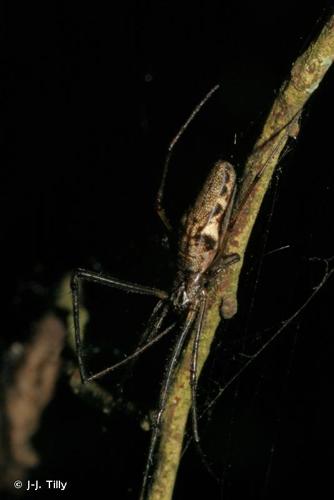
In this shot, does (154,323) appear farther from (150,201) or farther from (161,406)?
(150,201)

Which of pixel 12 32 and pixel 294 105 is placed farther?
pixel 12 32

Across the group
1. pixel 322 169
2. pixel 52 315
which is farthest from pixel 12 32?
pixel 322 169

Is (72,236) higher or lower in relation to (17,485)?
higher

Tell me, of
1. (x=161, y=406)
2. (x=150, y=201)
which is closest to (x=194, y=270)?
(x=161, y=406)

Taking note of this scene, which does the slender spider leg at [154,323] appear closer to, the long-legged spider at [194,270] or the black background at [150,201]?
the long-legged spider at [194,270]

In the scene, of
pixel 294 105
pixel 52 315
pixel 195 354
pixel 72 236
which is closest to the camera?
pixel 294 105

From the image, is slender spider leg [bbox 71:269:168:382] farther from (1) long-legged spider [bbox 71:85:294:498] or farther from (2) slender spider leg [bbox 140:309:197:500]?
(2) slender spider leg [bbox 140:309:197:500]

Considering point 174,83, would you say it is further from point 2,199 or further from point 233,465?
point 233,465
